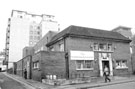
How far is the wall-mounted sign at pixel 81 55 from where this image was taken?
19.0 metres

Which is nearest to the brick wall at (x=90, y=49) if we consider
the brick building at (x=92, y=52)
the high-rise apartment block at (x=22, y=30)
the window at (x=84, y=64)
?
the brick building at (x=92, y=52)

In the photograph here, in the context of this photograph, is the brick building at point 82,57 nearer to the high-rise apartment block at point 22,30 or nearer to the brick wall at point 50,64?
the brick wall at point 50,64

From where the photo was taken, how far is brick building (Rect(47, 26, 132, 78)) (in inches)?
757

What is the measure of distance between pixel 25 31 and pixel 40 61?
148 feet

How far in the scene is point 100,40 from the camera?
21.6 metres

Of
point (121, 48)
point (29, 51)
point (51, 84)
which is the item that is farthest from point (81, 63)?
point (29, 51)

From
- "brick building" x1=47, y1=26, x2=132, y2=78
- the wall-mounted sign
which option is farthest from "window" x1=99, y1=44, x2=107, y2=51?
the wall-mounted sign

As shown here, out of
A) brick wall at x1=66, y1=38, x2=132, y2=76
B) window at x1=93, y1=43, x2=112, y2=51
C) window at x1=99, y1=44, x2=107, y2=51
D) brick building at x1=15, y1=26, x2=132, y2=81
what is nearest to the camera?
brick building at x1=15, y1=26, x2=132, y2=81

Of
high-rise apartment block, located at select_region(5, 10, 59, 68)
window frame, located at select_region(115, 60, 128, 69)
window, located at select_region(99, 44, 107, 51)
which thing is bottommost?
window frame, located at select_region(115, 60, 128, 69)

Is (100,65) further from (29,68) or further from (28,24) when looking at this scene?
(28,24)

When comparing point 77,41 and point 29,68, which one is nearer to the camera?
point 77,41

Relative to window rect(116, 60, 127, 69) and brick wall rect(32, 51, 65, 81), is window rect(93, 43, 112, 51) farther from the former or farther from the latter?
brick wall rect(32, 51, 65, 81)

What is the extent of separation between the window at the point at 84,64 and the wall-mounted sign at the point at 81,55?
44cm

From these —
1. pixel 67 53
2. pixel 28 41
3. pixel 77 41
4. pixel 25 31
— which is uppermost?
pixel 25 31
